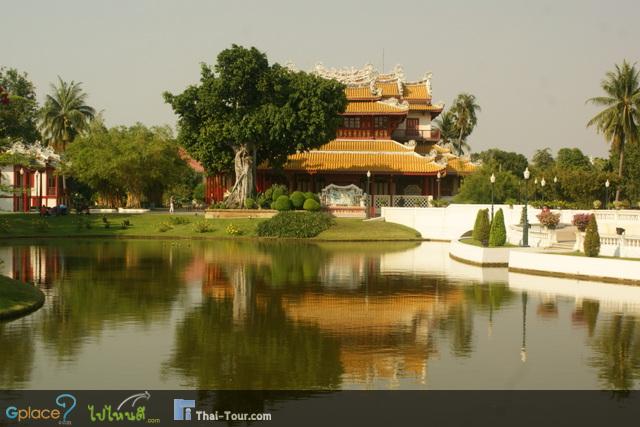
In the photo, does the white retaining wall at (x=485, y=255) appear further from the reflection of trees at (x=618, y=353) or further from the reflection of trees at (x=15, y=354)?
the reflection of trees at (x=15, y=354)

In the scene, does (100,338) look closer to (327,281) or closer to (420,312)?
(420,312)

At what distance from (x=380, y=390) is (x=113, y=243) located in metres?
41.7

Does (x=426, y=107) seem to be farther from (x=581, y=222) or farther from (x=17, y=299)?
(x=17, y=299)

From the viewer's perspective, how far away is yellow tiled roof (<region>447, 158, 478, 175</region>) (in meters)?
80.5

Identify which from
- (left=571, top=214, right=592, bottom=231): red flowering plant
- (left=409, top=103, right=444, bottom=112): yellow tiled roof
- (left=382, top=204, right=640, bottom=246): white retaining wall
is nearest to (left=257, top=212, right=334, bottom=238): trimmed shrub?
(left=382, top=204, right=640, bottom=246): white retaining wall

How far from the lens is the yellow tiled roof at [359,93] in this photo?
82.8m

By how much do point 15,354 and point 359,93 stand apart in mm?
67137

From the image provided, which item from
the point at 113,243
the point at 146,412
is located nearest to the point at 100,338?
the point at 146,412

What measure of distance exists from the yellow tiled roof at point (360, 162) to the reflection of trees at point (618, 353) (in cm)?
5194

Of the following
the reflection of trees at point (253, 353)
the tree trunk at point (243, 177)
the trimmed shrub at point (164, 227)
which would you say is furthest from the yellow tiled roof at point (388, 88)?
the reflection of trees at point (253, 353)

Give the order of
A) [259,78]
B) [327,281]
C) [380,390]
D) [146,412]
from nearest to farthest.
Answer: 1. [146,412]
2. [380,390]
3. [327,281]
4. [259,78]

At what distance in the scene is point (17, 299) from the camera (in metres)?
26.1

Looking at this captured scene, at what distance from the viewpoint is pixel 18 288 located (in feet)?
90.7

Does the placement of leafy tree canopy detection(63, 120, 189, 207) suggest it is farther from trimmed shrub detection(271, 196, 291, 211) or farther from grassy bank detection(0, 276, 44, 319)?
grassy bank detection(0, 276, 44, 319)
